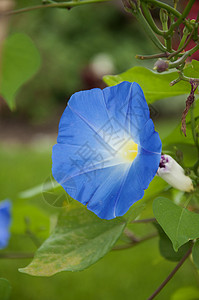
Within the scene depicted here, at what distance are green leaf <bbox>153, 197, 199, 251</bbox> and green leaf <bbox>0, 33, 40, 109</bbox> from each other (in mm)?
365

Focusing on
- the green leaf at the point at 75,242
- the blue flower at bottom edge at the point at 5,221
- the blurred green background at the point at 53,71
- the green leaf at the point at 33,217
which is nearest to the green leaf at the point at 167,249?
the green leaf at the point at 75,242

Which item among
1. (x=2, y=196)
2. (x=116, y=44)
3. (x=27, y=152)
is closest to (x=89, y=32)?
(x=116, y=44)

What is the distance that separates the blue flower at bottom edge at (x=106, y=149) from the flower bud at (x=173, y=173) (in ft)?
0.10

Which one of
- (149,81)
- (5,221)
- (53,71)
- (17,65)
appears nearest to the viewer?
(149,81)

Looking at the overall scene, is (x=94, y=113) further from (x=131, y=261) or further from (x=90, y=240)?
(x=131, y=261)

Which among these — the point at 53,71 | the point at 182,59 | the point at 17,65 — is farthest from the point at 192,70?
the point at 53,71

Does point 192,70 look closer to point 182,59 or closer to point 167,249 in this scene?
point 182,59

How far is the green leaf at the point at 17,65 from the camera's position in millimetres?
699

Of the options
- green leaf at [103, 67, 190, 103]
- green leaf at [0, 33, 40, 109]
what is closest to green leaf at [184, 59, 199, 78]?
green leaf at [103, 67, 190, 103]

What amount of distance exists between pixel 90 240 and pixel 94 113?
0.12 meters

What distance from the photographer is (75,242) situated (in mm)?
443

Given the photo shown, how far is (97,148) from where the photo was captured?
0.40 m

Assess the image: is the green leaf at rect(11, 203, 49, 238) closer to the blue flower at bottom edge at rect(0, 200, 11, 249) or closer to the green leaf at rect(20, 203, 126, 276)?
the blue flower at bottom edge at rect(0, 200, 11, 249)

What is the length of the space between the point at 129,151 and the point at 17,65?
→ 14.8 inches
